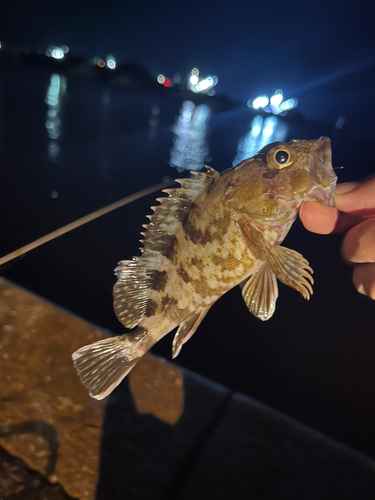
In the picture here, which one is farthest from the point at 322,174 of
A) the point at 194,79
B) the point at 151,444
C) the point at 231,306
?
the point at 194,79

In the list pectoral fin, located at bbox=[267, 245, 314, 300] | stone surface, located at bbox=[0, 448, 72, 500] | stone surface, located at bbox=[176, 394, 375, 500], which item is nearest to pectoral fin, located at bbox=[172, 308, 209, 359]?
pectoral fin, located at bbox=[267, 245, 314, 300]

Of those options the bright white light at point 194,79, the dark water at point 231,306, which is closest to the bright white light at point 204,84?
the bright white light at point 194,79

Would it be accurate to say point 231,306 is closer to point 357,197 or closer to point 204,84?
point 357,197

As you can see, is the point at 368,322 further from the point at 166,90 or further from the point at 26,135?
the point at 166,90

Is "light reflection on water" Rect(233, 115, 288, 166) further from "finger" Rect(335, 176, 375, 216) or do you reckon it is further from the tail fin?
the tail fin

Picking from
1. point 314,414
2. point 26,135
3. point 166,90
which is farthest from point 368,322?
point 166,90

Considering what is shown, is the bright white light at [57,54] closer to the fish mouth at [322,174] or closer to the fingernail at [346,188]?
the fingernail at [346,188]

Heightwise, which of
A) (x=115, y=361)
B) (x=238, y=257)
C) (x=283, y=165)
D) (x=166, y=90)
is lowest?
(x=115, y=361)

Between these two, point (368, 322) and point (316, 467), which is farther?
point (368, 322)
